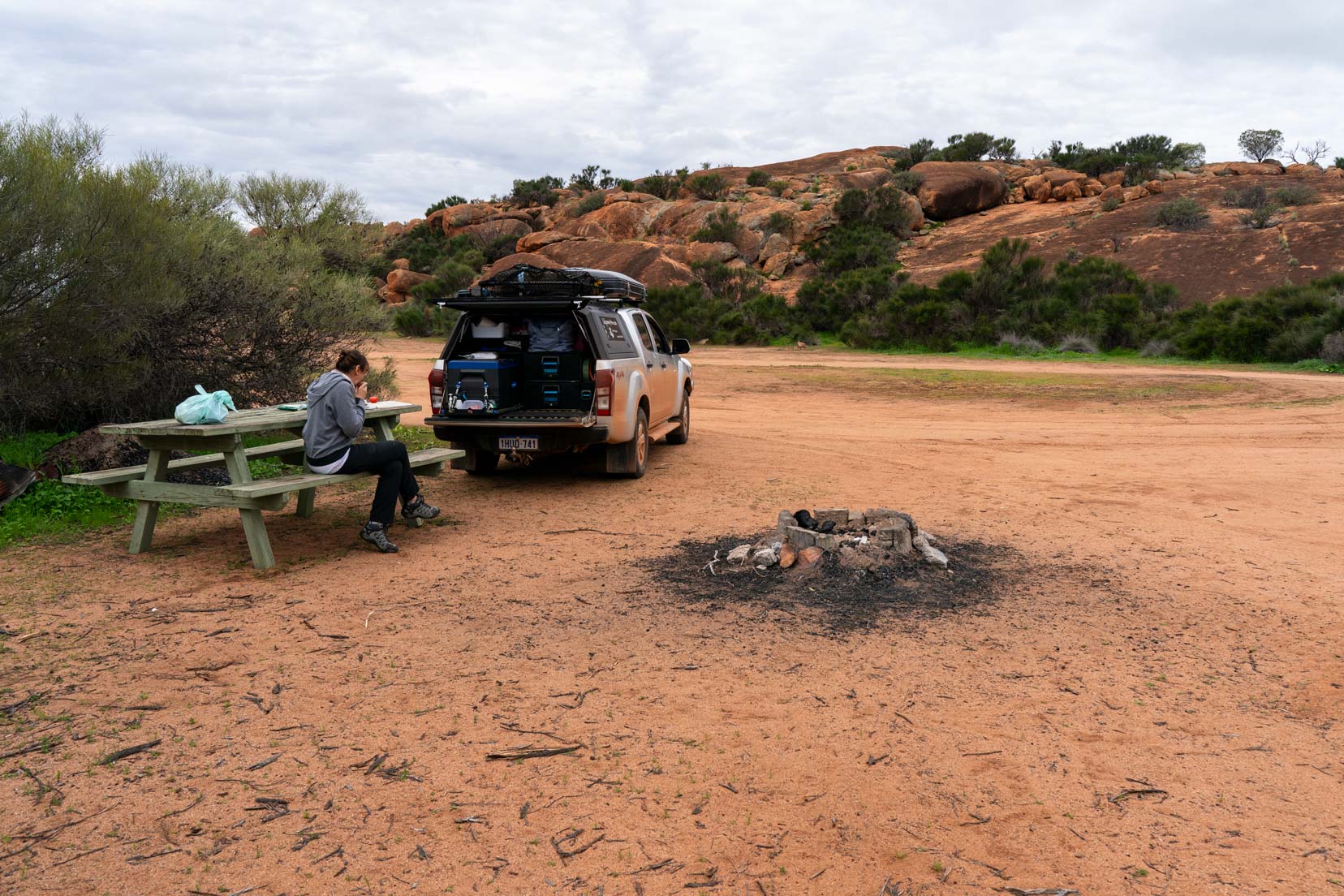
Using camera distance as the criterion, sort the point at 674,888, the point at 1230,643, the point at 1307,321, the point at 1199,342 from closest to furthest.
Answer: the point at 674,888, the point at 1230,643, the point at 1307,321, the point at 1199,342

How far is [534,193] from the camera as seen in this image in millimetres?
67062

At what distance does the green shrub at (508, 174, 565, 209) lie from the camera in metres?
66.9

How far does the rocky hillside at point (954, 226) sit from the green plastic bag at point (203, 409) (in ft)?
116

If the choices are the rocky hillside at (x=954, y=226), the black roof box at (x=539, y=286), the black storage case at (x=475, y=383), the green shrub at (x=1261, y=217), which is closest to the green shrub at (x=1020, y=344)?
the rocky hillside at (x=954, y=226)

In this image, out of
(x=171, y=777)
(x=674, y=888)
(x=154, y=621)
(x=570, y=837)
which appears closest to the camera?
(x=674, y=888)

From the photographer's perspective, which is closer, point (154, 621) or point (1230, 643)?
point (1230, 643)

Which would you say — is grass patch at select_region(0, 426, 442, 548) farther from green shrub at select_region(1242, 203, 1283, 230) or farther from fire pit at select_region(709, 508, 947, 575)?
green shrub at select_region(1242, 203, 1283, 230)

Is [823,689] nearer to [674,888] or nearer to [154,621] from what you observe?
[674,888]

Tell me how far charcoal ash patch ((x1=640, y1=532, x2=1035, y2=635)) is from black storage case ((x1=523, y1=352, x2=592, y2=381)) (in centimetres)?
381

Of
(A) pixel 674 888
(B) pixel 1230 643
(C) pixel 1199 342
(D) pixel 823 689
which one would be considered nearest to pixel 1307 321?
(C) pixel 1199 342

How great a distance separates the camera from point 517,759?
3.71 m

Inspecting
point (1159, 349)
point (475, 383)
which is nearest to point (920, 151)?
point (1159, 349)

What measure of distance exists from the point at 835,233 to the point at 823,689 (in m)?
43.3

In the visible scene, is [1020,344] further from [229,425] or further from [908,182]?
[908,182]
